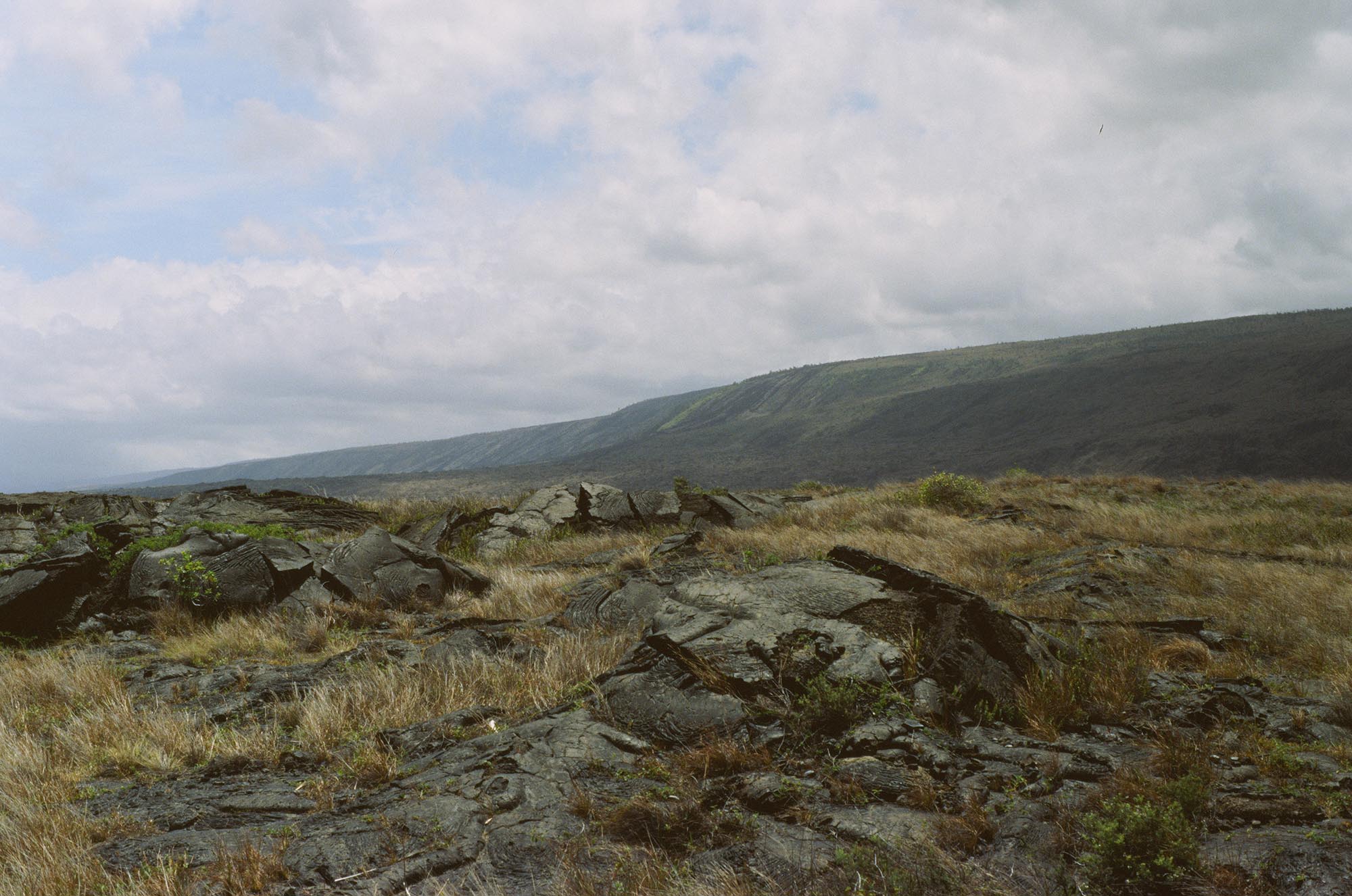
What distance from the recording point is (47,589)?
10.4 meters

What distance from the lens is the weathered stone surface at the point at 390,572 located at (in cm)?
1128

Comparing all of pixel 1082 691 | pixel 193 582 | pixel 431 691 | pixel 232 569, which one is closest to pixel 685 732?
pixel 431 691

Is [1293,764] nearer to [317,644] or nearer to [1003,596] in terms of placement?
[1003,596]

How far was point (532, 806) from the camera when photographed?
4.20m

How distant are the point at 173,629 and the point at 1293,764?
12.6 meters

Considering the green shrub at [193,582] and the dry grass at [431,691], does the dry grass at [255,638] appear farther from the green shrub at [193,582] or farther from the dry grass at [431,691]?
the dry grass at [431,691]

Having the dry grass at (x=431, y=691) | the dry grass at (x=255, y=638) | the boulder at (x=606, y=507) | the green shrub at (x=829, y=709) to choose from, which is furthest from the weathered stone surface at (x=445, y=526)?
the green shrub at (x=829, y=709)

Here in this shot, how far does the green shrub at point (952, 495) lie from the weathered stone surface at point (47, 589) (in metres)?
20.0

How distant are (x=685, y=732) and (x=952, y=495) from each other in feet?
59.8

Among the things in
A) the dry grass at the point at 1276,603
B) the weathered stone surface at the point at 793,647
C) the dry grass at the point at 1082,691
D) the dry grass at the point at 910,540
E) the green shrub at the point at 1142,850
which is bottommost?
the dry grass at the point at 1276,603

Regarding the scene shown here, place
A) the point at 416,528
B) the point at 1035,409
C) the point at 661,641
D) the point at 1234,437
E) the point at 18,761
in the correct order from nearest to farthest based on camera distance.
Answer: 1. the point at 18,761
2. the point at 661,641
3. the point at 416,528
4. the point at 1234,437
5. the point at 1035,409

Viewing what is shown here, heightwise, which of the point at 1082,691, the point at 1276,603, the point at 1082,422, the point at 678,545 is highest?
the point at 1082,422

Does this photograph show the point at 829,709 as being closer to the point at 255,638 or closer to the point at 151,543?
the point at 255,638

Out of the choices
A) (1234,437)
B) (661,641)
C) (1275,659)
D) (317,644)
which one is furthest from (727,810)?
(1234,437)
